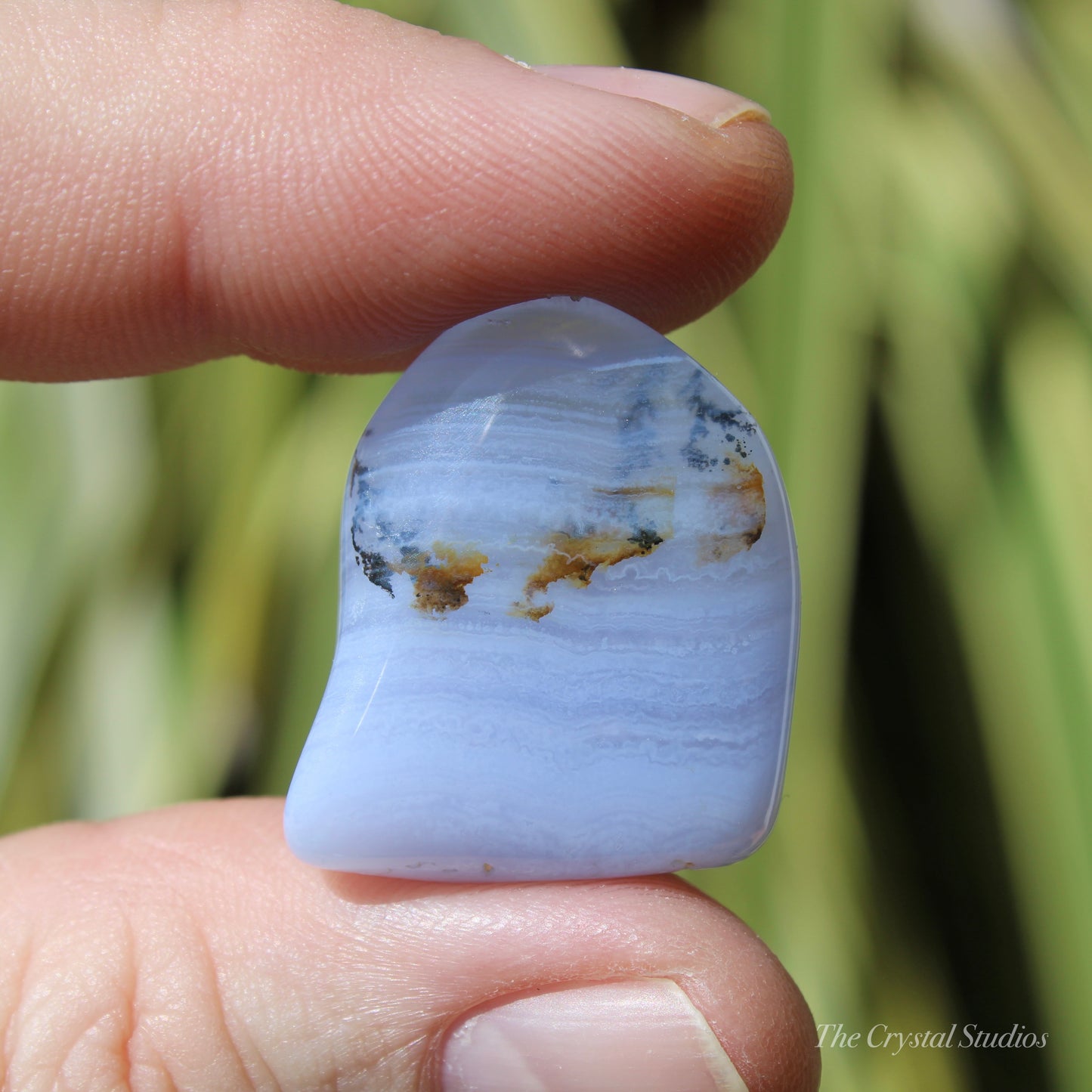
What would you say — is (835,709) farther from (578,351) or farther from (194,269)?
(194,269)

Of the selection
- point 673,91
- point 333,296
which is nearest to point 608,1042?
point 333,296

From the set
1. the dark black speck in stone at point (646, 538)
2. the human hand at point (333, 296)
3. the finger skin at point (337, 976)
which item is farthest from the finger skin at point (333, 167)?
the finger skin at point (337, 976)

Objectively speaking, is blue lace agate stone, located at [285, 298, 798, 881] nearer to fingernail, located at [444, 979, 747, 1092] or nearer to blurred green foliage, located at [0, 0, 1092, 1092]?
fingernail, located at [444, 979, 747, 1092]

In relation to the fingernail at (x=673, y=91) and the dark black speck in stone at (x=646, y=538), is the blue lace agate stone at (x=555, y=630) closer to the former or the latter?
the dark black speck in stone at (x=646, y=538)

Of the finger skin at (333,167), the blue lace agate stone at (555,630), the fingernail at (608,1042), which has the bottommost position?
the fingernail at (608,1042)

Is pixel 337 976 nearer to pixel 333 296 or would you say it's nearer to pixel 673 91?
pixel 333 296

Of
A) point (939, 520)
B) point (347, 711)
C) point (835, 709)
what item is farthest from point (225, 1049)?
point (939, 520)
